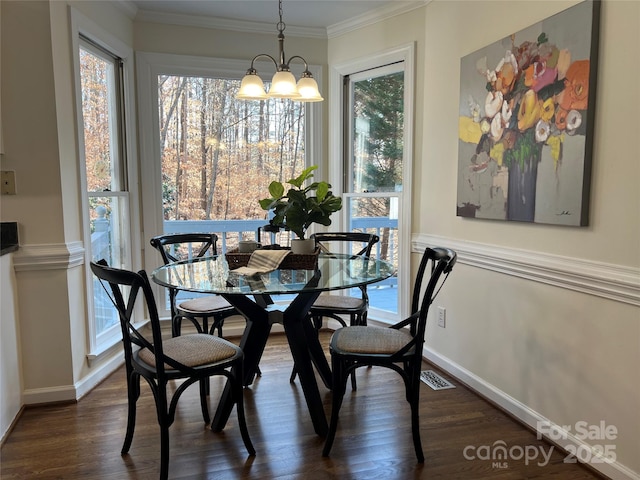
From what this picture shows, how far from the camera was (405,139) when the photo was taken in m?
3.15

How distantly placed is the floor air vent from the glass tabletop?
2.76 feet

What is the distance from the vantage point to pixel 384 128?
3.37m

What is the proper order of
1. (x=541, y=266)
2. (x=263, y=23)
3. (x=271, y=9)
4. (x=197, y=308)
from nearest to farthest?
(x=541, y=266) → (x=197, y=308) → (x=271, y=9) → (x=263, y=23)

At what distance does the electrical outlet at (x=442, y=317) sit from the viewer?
112 inches

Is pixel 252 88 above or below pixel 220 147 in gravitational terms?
above

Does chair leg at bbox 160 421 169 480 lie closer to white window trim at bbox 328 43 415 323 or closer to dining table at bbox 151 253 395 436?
dining table at bbox 151 253 395 436

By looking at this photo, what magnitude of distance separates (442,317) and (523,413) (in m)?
0.79

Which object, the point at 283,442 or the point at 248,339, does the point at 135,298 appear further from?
the point at 283,442

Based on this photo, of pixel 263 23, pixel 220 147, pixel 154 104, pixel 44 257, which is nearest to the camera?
pixel 44 257

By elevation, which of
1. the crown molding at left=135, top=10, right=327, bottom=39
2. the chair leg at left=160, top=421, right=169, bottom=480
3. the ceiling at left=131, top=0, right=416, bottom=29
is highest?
the ceiling at left=131, top=0, right=416, bottom=29

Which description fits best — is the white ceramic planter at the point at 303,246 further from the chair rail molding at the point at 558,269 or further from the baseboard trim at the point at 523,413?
the baseboard trim at the point at 523,413

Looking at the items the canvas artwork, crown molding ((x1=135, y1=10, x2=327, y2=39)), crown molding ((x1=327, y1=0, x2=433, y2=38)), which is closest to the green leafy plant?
the canvas artwork

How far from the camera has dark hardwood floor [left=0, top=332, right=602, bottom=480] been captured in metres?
1.85

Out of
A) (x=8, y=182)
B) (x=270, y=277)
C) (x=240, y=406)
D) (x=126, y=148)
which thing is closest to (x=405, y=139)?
(x=270, y=277)
